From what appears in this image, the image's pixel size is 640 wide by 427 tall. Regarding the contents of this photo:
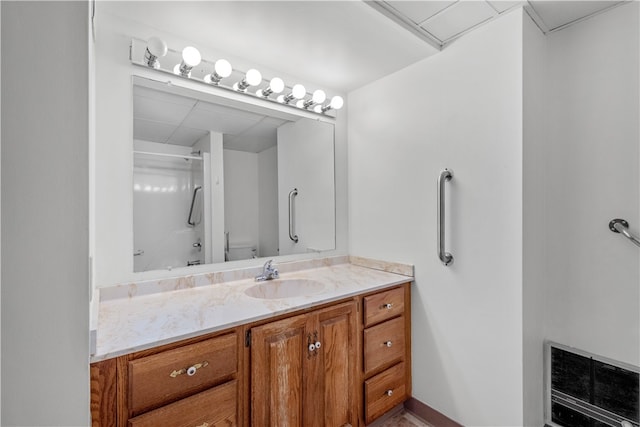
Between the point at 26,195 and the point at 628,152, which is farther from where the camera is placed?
the point at 628,152

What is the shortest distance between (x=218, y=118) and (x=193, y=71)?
10.4 inches

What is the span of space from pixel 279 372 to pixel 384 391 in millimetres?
739

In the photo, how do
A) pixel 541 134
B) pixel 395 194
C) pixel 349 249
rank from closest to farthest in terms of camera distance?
pixel 541 134, pixel 395 194, pixel 349 249

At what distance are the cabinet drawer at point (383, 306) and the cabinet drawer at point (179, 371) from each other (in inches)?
28.3

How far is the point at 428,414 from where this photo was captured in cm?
170

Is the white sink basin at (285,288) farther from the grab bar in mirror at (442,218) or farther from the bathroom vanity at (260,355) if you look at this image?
the grab bar in mirror at (442,218)

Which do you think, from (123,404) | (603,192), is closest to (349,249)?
(603,192)

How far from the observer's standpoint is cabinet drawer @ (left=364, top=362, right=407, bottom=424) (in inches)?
61.7

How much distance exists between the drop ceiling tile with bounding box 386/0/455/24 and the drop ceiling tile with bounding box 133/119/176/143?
1235 millimetres

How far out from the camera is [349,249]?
2.25 metres

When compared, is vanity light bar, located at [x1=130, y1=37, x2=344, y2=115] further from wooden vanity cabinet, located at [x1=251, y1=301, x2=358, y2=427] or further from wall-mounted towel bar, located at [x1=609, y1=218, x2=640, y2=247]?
wall-mounted towel bar, located at [x1=609, y1=218, x2=640, y2=247]

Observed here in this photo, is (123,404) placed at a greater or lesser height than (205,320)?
lesser

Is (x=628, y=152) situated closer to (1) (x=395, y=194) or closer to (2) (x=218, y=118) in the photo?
(1) (x=395, y=194)

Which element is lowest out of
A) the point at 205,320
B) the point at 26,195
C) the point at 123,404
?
the point at 123,404
